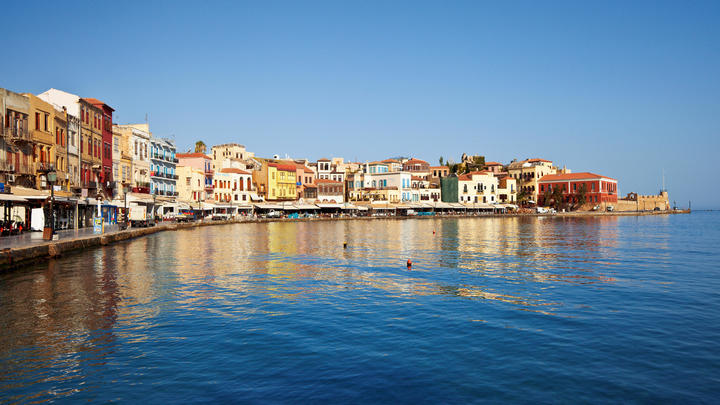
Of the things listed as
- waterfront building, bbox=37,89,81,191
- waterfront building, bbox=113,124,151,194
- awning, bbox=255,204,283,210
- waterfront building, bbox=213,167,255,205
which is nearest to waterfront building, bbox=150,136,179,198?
waterfront building, bbox=113,124,151,194

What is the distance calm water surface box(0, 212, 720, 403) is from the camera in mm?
9117

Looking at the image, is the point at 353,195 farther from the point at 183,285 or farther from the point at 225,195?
the point at 183,285

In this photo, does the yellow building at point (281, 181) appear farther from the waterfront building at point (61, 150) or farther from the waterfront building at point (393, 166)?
the waterfront building at point (61, 150)

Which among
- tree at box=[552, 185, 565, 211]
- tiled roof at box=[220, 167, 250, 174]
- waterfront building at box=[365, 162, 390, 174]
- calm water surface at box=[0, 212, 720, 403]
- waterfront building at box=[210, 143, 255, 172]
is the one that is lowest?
calm water surface at box=[0, 212, 720, 403]

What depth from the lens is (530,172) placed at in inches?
5103

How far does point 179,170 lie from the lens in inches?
3017

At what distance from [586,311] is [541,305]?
1.41m

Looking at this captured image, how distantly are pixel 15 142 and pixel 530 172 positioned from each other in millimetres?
118777

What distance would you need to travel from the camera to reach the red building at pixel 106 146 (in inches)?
1938

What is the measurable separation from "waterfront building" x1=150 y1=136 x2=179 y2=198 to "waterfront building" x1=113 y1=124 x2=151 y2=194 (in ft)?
5.81

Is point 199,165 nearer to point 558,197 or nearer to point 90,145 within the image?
point 90,145

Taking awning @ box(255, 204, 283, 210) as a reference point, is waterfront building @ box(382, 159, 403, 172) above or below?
above

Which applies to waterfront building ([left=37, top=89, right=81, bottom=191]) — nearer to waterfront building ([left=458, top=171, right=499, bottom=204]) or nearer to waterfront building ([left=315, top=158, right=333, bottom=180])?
waterfront building ([left=315, top=158, right=333, bottom=180])

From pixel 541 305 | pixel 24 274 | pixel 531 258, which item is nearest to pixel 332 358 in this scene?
pixel 541 305
